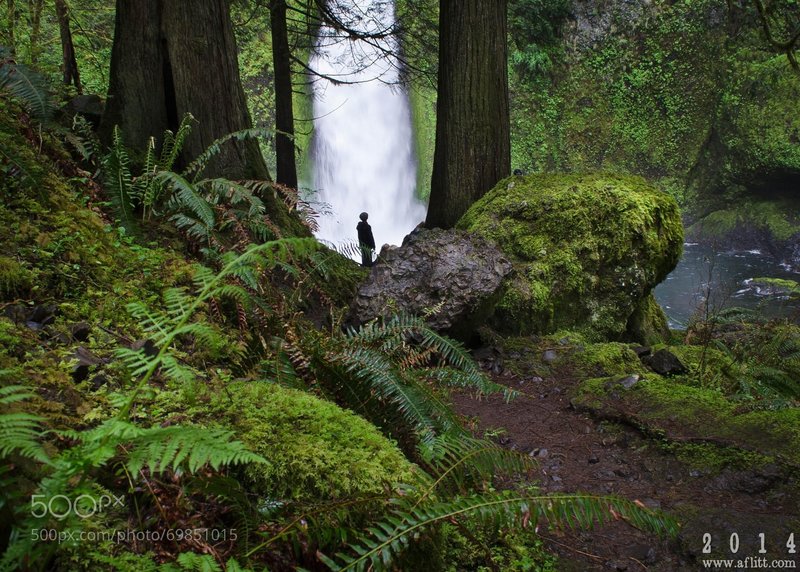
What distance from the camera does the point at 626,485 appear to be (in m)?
2.80

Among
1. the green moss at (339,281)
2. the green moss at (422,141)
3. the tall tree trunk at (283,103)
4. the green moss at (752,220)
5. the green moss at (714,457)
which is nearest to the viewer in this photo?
the green moss at (714,457)

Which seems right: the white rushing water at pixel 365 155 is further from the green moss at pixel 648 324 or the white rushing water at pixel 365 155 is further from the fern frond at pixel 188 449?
the fern frond at pixel 188 449

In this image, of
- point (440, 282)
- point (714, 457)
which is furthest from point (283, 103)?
point (714, 457)

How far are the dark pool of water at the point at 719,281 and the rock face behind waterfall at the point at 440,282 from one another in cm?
956

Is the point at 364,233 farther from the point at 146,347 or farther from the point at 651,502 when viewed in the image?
the point at 146,347

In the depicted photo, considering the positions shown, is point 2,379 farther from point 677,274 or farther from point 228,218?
point 677,274

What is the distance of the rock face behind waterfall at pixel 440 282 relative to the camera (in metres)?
4.03

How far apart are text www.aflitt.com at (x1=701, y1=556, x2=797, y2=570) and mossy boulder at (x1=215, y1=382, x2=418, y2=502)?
4.22ft

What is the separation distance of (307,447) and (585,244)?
430 cm

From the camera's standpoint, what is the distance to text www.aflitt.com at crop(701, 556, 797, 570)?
204 cm

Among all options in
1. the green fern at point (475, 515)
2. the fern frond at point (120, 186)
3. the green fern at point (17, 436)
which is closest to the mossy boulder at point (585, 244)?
the fern frond at point (120, 186)

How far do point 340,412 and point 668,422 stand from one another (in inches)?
90.1

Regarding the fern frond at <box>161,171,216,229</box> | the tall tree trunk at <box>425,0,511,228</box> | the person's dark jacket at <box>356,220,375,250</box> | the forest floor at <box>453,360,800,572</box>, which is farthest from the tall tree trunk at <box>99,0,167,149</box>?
the person's dark jacket at <box>356,220,375,250</box>

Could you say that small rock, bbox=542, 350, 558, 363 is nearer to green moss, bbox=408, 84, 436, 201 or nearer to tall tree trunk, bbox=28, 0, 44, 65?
tall tree trunk, bbox=28, 0, 44, 65
